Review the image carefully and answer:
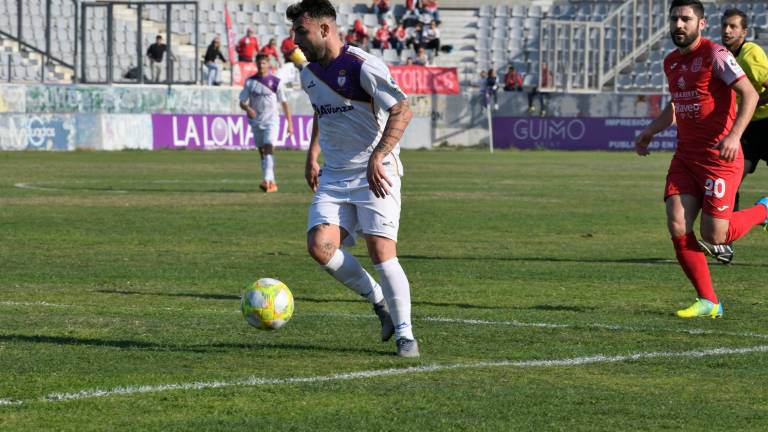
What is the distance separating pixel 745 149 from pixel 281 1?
40437mm

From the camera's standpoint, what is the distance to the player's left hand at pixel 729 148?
9.12 metres

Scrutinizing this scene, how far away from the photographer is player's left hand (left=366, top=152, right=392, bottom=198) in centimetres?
757

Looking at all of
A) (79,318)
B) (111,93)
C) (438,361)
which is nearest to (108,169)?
(111,93)

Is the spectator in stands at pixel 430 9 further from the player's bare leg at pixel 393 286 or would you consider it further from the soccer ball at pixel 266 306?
the player's bare leg at pixel 393 286

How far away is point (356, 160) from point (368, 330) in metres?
1.23

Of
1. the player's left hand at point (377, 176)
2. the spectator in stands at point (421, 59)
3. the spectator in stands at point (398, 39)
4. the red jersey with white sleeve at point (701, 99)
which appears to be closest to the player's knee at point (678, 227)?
the red jersey with white sleeve at point (701, 99)

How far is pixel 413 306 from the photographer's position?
32.9 ft

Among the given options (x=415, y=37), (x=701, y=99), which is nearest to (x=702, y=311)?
(x=701, y=99)

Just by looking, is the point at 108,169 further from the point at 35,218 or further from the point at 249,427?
the point at 249,427

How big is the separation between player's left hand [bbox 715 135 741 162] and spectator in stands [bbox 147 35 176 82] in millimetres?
32495

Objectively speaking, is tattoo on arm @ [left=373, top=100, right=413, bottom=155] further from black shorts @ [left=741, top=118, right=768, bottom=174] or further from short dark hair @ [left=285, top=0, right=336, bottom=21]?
black shorts @ [left=741, top=118, right=768, bottom=174]

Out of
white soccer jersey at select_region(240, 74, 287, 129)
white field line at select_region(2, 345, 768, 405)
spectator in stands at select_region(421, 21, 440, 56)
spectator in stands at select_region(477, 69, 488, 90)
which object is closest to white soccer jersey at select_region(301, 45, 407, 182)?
white field line at select_region(2, 345, 768, 405)

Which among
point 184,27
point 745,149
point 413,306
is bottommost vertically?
point 413,306

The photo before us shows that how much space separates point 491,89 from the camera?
4681 centimetres
